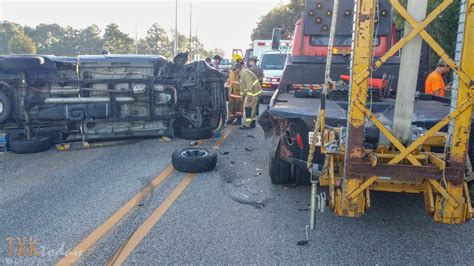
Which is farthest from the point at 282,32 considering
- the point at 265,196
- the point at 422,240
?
the point at 422,240

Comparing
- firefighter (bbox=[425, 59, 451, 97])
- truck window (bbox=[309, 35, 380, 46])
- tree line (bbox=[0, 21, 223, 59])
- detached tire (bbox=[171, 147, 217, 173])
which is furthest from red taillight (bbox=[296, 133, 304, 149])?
tree line (bbox=[0, 21, 223, 59])

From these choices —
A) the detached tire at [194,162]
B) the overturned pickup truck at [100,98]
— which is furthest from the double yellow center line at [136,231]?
the overturned pickup truck at [100,98]

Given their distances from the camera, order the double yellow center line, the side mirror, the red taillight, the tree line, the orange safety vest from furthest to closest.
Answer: the tree line < the side mirror < the orange safety vest < the red taillight < the double yellow center line

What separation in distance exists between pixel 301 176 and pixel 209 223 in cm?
151

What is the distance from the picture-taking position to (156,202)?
4.56m

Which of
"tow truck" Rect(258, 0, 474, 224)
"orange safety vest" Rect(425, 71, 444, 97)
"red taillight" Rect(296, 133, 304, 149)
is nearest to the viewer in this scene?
"tow truck" Rect(258, 0, 474, 224)

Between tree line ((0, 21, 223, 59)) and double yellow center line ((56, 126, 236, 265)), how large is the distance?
1900 inches

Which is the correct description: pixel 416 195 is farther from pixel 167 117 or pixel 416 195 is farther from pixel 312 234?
pixel 167 117

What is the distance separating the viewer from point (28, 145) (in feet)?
22.6

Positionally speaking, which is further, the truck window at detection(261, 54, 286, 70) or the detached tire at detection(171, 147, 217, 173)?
the truck window at detection(261, 54, 286, 70)

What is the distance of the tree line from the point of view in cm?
5672

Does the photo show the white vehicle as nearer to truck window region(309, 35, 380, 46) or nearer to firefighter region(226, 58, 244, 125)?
firefighter region(226, 58, 244, 125)

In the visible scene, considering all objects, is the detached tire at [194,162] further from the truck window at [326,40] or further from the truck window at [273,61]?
the truck window at [273,61]

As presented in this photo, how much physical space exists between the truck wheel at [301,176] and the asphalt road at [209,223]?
3.5 inches
